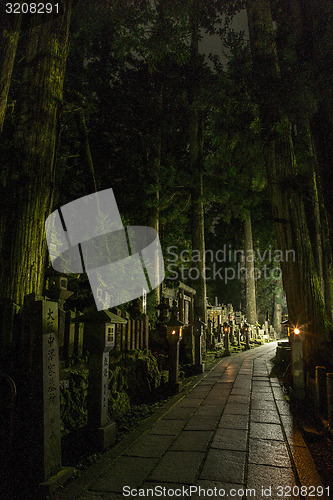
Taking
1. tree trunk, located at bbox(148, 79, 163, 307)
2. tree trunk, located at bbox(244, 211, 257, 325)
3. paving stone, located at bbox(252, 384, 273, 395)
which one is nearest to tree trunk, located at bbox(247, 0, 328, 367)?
paving stone, located at bbox(252, 384, 273, 395)

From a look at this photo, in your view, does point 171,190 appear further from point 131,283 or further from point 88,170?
point 131,283

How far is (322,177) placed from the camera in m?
5.68

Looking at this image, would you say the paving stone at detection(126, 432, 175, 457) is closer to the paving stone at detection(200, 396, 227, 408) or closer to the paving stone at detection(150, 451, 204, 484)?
the paving stone at detection(150, 451, 204, 484)

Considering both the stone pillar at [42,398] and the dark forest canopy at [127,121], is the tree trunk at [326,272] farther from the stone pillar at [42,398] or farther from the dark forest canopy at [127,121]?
the stone pillar at [42,398]

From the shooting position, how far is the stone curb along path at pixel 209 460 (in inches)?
104

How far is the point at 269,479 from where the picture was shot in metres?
2.77

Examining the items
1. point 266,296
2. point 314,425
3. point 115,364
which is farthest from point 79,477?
point 266,296

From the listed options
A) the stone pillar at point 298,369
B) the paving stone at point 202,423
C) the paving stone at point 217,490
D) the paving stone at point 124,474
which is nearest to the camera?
the paving stone at point 217,490

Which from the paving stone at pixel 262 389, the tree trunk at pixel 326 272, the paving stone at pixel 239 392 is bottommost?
the paving stone at pixel 262 389

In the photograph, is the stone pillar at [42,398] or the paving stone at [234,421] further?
the paving stone at [234,421]

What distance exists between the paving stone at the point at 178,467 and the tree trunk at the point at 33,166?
284 centimetres

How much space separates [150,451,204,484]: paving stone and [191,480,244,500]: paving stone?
145 mm

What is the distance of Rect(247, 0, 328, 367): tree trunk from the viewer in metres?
6.34

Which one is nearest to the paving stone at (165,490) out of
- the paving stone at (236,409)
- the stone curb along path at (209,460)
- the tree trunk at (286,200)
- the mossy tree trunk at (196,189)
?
the stone curb along path at (209,460)
